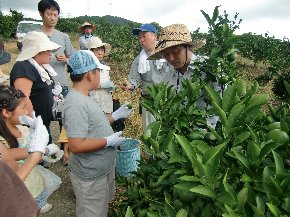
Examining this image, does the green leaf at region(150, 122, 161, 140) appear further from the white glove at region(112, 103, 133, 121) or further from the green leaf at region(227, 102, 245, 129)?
the white glove at region(112, 103, 133, 121)

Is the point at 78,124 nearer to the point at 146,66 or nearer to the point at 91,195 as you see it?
the point at 91,195

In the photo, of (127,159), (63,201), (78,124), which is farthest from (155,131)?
(63,201)

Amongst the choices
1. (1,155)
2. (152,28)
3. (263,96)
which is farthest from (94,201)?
(152,28)

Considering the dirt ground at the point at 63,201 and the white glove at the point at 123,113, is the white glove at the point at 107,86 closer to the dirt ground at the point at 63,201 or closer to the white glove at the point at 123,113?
the white glove at the point at 123,113

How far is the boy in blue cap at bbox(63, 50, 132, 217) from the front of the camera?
2387 millimetres

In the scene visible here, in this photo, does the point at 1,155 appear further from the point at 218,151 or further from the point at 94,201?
the point at 218,151

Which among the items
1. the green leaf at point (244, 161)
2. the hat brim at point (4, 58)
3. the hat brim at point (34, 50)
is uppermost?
the hat brim at point (34, 50)

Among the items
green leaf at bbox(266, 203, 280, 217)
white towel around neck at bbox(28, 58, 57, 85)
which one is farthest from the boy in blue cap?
green leaf at bbox(266, 203, 280, 217)

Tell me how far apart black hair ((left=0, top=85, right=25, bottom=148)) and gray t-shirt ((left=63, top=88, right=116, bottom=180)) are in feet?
1.36

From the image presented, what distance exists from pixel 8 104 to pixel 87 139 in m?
0.68

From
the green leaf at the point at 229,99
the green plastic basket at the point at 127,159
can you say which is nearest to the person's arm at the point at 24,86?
the green plastic basket at the point at 127,159

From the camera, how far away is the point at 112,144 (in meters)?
2.59

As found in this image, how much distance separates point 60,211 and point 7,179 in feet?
9.35

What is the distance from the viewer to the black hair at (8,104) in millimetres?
2396
